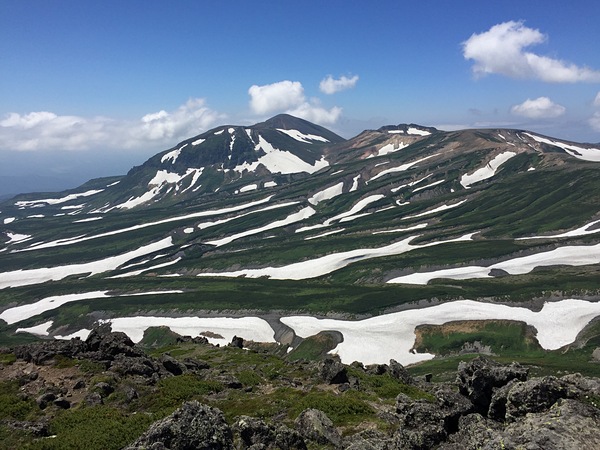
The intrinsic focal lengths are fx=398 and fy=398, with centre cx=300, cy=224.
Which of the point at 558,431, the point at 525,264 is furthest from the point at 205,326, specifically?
the point at 558,431

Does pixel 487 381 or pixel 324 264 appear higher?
pixel 487 381

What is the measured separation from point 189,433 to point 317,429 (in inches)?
335

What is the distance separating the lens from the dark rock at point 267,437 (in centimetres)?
2186

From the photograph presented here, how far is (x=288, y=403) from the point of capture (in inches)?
1335

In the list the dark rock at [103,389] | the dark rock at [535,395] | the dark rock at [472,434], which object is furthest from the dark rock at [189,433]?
the dark rock at [103,389]

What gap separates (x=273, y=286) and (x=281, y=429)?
127 metres

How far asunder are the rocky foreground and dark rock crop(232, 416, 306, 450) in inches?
2.2

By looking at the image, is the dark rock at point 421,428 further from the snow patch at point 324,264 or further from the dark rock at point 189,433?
the snow patch at point 324,264

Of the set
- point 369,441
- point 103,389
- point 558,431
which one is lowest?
point 103,389

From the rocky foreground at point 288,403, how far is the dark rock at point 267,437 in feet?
0.18

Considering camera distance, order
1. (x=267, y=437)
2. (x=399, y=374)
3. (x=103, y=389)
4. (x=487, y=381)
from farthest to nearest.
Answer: (x=399, y=374), (x=103, y=389), (x=267, y=437), (x=487, y=381)

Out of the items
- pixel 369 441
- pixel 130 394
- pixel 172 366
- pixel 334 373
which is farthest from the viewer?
pixel 172 366

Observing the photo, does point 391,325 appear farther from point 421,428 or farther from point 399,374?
point 421,428

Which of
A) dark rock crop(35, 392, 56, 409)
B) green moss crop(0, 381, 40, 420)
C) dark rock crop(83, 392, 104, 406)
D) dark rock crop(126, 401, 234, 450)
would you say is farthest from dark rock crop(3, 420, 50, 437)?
dark rock crop(126, 401, 234, 450)
